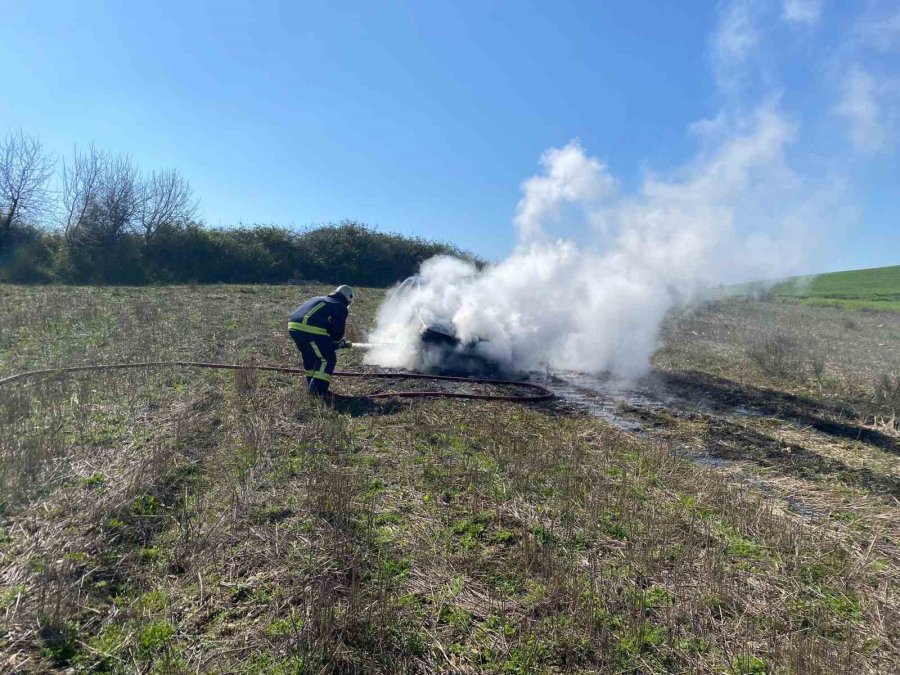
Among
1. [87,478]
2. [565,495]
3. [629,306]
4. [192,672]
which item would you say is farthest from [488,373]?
[192,672]

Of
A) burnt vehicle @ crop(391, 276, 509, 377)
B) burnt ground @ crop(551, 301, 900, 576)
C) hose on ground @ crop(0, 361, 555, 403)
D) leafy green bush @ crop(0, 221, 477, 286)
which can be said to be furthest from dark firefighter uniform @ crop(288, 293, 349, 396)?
Result: leafy green bush @ crop(0, 221, 477, 286)

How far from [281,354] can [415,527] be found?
7.59 metres

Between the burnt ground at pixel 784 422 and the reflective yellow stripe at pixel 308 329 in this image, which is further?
the reflective yellow stripe at pixel 308 329

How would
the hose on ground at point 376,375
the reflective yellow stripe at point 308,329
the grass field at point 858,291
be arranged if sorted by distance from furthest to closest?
1. the grass field at point 858,291
2. the reflective yellow stripe at point 308,329
3. the hose on ground at point 376,375

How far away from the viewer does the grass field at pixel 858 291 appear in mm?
36266

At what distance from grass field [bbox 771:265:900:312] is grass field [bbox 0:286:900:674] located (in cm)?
2717

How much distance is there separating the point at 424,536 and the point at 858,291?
5472cm

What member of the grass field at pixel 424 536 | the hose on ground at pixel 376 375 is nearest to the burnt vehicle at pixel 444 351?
the hose on ground at pixel 376 375

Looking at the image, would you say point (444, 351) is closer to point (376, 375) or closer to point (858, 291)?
point (376, 375)

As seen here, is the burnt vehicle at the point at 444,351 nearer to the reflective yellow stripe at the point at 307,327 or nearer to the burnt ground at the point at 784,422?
the burnt ground at the point at 784,422

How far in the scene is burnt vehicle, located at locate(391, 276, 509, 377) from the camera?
35.7ft

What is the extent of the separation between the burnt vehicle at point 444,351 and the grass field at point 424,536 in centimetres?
284

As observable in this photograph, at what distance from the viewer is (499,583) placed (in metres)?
3.67

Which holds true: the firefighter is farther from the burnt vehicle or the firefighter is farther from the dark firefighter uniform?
the burnt vehicle
